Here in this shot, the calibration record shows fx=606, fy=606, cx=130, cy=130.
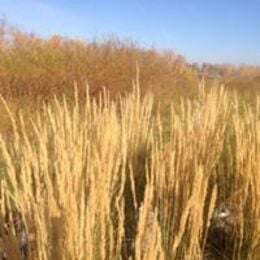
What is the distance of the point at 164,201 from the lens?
2.82m

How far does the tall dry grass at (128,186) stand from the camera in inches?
75.5

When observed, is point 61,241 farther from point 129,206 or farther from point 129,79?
point 129,79

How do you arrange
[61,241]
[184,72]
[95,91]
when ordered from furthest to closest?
[184,72]
[95,91]
[61,241]

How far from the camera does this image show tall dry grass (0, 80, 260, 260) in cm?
192

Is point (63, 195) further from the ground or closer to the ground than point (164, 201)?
further from the ground

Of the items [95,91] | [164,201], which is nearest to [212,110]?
[164,201]

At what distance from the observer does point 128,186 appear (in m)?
3.61

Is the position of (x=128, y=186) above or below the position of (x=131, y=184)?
below

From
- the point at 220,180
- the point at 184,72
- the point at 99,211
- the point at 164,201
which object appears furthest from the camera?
the point at 184,72

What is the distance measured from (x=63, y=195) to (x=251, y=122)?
1.91 meters

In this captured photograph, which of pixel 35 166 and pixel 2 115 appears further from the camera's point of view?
pixel 2 115

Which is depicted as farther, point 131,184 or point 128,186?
point 128,186

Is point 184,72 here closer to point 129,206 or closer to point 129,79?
point 129,79

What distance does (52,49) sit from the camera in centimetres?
1216
